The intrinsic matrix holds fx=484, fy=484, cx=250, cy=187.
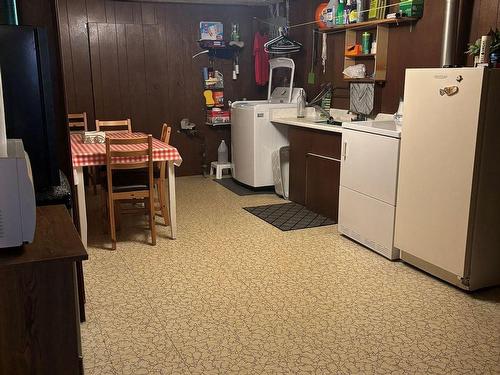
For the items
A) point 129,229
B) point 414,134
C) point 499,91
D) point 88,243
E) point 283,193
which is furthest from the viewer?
point 283,193

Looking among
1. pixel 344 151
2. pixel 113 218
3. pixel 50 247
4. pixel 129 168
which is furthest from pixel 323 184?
pixel 50 247

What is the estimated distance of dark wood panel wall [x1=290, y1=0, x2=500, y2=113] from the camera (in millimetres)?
3443

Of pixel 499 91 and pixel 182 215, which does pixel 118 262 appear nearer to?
pixel 182 215

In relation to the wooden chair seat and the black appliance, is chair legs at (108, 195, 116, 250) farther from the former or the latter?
the black appliance

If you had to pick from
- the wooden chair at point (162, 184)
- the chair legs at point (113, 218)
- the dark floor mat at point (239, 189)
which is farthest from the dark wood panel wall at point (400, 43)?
the chair legs at point (113, 218)

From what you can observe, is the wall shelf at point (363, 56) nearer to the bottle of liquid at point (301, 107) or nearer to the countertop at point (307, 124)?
the countertop at point (307, 124)

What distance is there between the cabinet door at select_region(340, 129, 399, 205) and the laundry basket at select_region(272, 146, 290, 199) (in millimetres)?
1329

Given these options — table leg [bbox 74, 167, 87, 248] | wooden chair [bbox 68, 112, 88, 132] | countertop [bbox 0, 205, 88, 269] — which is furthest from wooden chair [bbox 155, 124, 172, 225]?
countertop [bbox 0, 205, 88, 269]

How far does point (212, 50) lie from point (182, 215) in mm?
2631

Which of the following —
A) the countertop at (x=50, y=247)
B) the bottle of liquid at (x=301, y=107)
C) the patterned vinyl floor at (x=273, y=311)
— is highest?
the bottle of liquid at (x=301, y=107)

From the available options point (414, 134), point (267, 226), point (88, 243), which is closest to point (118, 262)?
point (88, 243)

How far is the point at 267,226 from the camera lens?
4.30 m

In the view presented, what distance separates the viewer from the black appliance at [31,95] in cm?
207

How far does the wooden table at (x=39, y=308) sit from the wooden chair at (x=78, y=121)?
4213 millimetres
